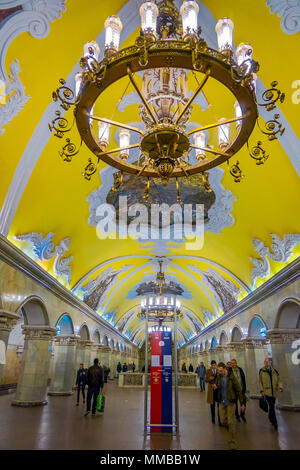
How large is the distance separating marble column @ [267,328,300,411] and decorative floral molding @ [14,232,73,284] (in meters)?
7.93

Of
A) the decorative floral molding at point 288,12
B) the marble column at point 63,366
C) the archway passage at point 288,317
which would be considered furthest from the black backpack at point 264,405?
the marble column at point 63,366

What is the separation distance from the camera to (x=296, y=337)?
10.6 meters

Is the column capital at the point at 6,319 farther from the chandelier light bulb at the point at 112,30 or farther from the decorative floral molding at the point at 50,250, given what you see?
the chandelier light bulb at the point at 112,30

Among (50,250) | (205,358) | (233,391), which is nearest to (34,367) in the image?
(50,250)

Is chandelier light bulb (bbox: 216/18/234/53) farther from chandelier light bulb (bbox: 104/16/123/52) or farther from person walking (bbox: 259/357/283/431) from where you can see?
person walking (bbox: 259/357/283/431)

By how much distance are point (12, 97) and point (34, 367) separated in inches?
337

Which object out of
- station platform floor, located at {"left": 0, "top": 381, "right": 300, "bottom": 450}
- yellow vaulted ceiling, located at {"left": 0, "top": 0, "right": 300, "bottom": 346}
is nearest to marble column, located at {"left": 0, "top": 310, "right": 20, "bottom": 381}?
station platform floor, located at {"left": 0, "top": 381, "right": 300, "bottom": 450}

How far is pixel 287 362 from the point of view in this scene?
1036 centimetres

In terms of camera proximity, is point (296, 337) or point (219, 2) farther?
point (296, 337)

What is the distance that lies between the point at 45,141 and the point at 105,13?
9.49 feet

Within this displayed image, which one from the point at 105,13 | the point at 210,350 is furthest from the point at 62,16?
the point at 210,350

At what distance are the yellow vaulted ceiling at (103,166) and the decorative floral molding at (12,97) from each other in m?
0.09

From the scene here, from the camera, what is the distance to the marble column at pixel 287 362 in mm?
10000
